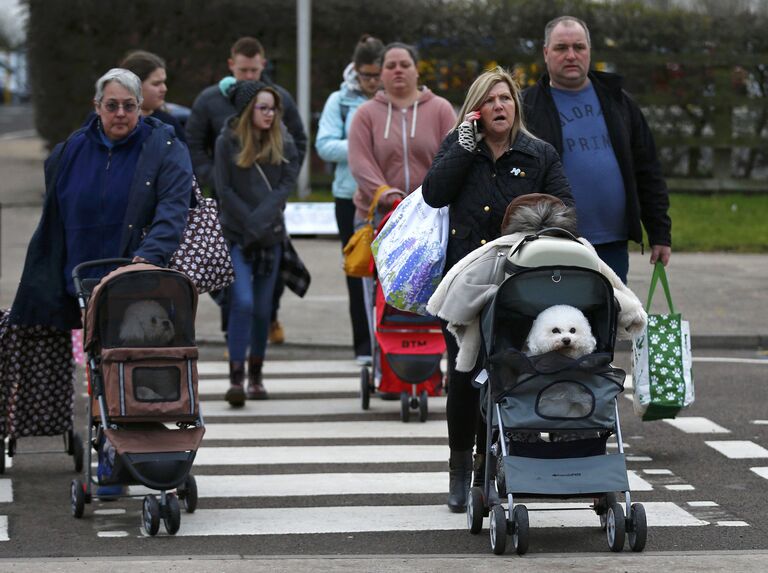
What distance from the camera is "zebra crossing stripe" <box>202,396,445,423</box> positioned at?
33.3 ft

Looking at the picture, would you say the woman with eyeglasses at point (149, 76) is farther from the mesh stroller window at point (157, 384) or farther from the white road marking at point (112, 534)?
the white road marking at point (112, 534)

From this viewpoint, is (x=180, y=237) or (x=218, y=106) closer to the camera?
(x=180, y=237)

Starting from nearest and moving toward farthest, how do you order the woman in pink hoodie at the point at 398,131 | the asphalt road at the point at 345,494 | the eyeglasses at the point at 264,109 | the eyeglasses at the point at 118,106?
the asphalt road at the point at 345,494 → the eyeglasses at the point at 118,106 → the woman in pink hoodie at the point at 398,131 → the eyeglasses at the point at 264,109

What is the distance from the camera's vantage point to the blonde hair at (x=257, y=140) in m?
10.2

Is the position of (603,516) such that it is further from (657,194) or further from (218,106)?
(218,106)

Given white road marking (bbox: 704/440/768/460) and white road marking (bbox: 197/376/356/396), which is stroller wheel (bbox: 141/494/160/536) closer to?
white road marking (bbox: 704/440/768/460)

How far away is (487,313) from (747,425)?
138 inches

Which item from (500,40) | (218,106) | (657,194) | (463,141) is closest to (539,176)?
(463,141)

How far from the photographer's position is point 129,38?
21953 millimetres

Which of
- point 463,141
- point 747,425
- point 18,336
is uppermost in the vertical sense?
point 463,141

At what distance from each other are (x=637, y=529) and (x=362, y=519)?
53.5 inches

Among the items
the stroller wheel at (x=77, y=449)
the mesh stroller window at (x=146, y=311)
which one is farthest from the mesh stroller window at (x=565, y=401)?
the stroller wheel at (x=77, y=449)

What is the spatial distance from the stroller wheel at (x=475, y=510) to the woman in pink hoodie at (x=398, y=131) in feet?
11.0

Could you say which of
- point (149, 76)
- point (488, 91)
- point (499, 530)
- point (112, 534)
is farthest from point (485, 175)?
point (149, 76)
